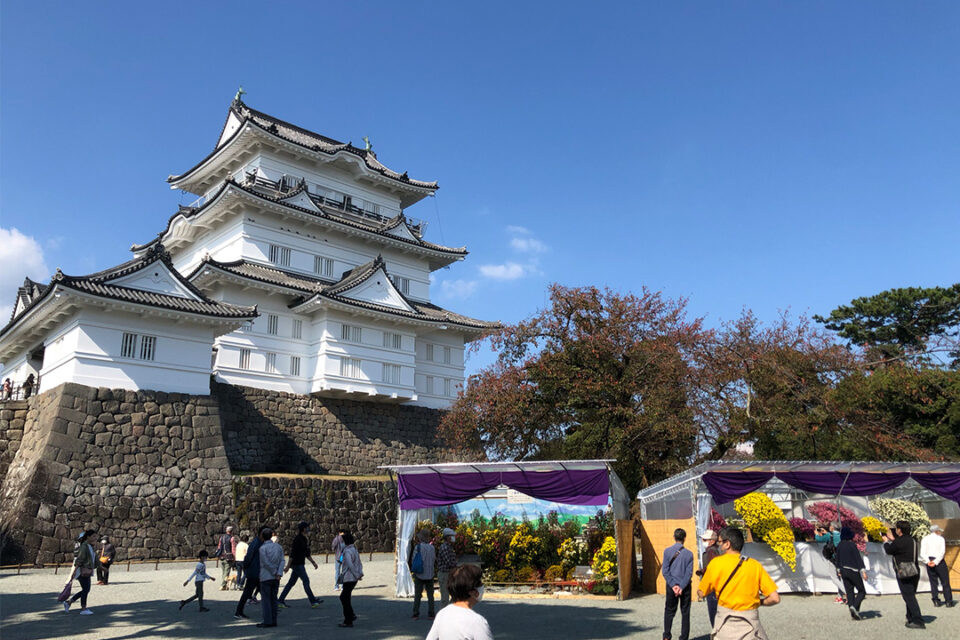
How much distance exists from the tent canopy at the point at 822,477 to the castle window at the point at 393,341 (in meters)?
19.9

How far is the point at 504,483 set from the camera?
16156mm

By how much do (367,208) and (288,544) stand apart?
833 inches

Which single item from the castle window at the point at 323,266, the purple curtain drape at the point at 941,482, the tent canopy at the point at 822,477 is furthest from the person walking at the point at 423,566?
the castle window at the point at 323,266

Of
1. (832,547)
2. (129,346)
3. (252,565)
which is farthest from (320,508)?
(832,547)

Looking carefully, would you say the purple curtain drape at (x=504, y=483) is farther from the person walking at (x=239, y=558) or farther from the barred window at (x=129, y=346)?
the barred window at (x=129, y=346)

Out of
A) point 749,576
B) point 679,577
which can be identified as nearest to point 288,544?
point 679,577

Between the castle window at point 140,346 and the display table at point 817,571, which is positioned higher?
the castle window at point 140,346

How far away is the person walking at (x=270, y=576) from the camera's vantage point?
446 inches

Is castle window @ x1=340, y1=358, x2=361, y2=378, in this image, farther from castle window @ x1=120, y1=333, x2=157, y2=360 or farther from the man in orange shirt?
the man in orange shirt

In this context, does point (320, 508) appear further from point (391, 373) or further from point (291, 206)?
point (291, 206)

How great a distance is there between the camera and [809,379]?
23.9 metres

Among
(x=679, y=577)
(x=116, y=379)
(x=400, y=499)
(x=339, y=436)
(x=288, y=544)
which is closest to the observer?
(x=679, y=577)

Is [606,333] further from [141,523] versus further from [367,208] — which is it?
[367,208]

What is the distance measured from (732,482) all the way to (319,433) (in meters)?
21.4
